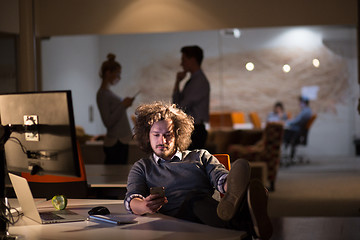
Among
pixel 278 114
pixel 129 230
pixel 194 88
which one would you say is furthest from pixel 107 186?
pixel 278 114

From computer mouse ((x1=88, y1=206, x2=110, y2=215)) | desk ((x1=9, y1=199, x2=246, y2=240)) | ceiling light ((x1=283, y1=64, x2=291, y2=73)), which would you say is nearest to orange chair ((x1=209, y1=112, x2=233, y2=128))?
ceiling light ((x1=283, y1=64, x2=291, y2=73))

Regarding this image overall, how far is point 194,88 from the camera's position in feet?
19.3

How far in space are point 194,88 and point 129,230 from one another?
3.75m

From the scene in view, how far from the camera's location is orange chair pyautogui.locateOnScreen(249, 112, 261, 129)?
22.6ft

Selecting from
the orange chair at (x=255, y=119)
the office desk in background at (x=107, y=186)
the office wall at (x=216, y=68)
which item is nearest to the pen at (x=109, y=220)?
the office desk in background at (x=107, y=186)

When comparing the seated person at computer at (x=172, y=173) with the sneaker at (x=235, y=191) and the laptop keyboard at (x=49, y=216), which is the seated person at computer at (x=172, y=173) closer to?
the sneaker at (x=235, y=191)

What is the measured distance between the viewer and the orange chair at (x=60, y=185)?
339cm

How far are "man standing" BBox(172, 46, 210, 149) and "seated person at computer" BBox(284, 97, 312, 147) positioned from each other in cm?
103

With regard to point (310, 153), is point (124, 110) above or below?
above

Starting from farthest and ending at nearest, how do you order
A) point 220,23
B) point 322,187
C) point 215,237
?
point 322,187 < point 220,23 < point 215,237

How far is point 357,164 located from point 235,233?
13.7 feet

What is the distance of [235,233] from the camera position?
2076mm

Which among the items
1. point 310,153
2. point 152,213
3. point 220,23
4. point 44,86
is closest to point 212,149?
point 310,153

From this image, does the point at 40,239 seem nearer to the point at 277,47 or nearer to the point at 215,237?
the point at 215,237
